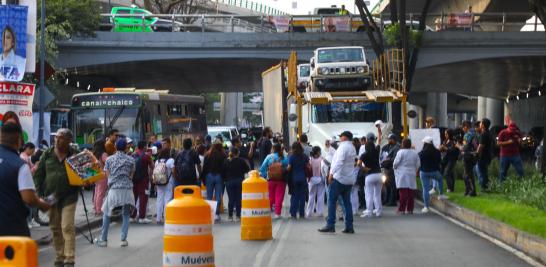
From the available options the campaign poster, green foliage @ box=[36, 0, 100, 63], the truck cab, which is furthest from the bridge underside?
the campaign poster

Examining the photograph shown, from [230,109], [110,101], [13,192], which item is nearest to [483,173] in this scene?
[110,101]

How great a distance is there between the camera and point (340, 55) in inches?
1270

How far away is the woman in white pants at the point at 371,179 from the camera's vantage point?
1992cm

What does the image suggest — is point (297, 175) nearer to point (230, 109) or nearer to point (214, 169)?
point (214, 169)

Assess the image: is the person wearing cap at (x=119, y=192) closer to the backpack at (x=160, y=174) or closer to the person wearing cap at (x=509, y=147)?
the backpack at (x=160, y=174)

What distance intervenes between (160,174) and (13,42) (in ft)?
14.0

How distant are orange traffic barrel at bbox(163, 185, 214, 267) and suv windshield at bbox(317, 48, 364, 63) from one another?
75.4 feet

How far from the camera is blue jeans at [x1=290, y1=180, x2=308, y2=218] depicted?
1946 centimetres

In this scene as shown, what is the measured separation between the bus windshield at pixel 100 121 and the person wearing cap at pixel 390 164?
402 inches

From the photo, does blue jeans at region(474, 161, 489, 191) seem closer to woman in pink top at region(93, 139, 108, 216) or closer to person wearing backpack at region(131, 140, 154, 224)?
person wearing backpack at region(131, 140, 154, 224)

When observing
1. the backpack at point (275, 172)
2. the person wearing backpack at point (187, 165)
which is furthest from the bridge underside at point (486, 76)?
the person wearing backpack at point (187, 165)

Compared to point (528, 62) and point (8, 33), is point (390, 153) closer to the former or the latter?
point (8, 33)

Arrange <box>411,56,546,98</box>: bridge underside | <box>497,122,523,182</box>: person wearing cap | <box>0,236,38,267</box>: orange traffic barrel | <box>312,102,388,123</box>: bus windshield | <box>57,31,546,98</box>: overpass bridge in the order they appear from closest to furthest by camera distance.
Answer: <box>0,236,38,267</box>: orange traffic barrel, <box>497,122,523,182</box>: person wearing cap, <box>312,102,388,123</box>: bus windshield, <box>57,31,546,98</box>: overpass bridge, <box>411,56,546,98</box>: bridge underside

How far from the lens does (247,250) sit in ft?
47.0
